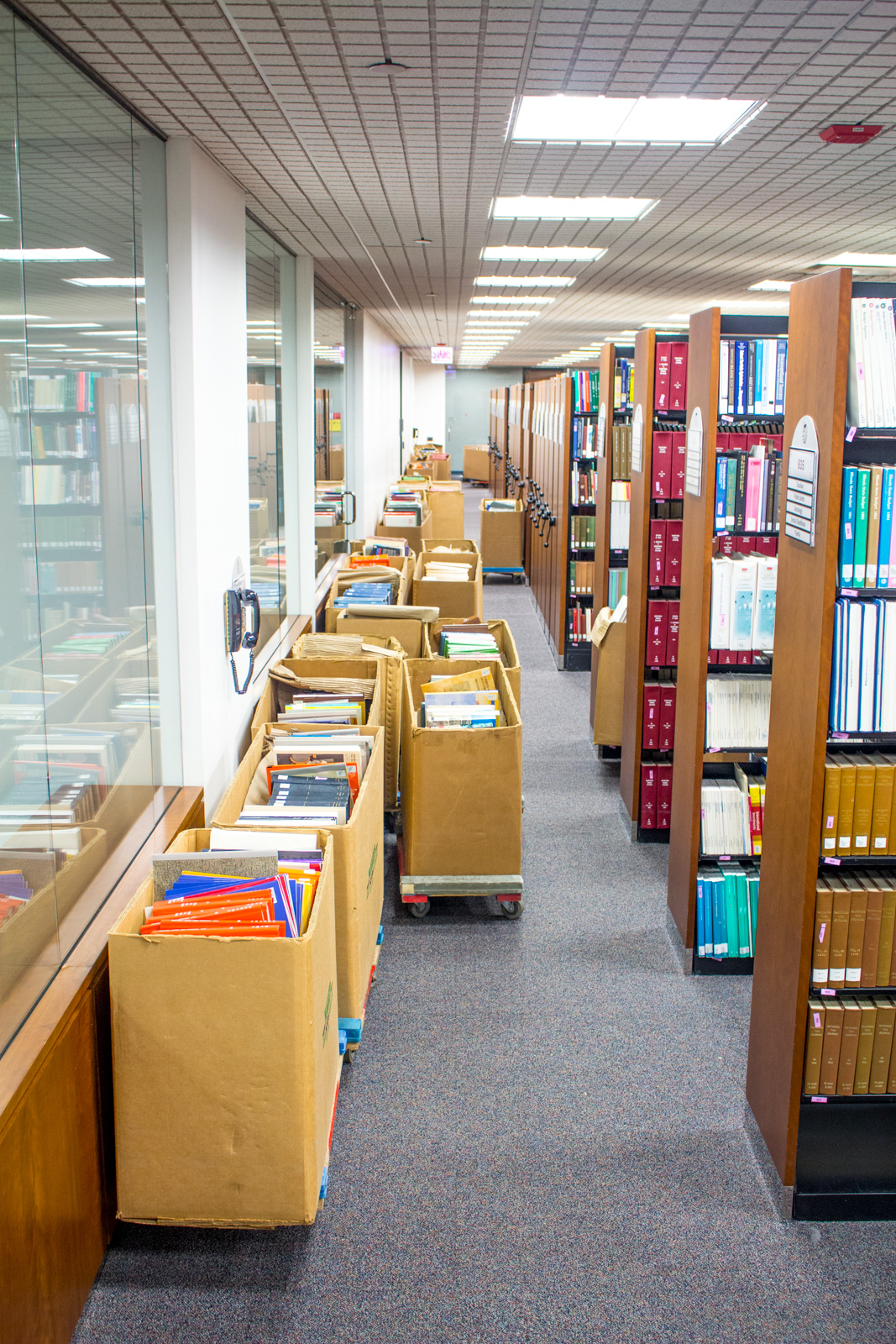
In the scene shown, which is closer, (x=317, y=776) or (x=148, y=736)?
(x=148, y=736)

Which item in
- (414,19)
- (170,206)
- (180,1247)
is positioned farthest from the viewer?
(170,206)

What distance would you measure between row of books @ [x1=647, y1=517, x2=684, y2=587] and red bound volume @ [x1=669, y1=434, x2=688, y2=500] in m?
0.13

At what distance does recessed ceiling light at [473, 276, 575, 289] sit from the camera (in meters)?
7.01

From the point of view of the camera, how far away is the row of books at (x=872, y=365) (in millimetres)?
2330

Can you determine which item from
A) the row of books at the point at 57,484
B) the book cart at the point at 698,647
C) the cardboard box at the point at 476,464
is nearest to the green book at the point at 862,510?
the book cart at the point at 698,647

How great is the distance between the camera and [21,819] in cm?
205

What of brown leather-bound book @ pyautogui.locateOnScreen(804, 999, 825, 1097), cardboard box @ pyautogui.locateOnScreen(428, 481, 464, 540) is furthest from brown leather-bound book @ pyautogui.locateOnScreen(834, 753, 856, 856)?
cardboard box @ pyautogui.locateOnScreen(428, 481, 464, 540)

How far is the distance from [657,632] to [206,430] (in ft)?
7.65

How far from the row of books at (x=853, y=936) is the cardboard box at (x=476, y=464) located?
23.3 meters

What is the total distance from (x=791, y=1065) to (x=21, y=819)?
6.22 feet

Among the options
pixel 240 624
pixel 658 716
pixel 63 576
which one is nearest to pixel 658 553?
pixel 658 716

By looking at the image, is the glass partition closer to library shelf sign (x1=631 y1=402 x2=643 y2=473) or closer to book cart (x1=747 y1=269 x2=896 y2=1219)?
book cart (x1=747 y1=269 x2=896 y2=1219)

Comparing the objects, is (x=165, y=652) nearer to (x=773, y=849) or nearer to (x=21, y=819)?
(x=21, y=819)

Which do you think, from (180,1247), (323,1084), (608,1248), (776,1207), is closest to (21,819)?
(323,1084)
